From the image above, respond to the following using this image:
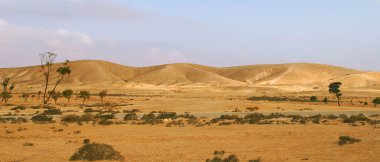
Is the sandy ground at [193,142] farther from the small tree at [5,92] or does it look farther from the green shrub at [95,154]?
the small tree at [5,92]

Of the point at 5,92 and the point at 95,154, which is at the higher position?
the point at 5,92

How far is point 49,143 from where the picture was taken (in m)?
24.6

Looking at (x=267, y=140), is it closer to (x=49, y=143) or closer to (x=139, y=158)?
(x=139, y=158)

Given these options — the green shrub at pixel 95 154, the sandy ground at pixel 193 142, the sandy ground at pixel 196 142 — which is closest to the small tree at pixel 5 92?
the sandy ground at pixel 193 142

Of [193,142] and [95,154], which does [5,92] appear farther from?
[95,154]

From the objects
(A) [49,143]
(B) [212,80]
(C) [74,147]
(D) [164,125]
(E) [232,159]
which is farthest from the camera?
(B) [212,80]

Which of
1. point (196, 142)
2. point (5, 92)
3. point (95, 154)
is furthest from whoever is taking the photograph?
point (5, 92)

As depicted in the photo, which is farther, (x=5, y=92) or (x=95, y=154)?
(x=5, y=92)

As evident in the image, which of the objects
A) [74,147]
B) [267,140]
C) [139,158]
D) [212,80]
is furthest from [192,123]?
[212,80]

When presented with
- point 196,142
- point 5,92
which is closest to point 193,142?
point 196,142

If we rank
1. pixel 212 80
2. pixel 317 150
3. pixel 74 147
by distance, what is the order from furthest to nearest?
1. pixel 212 80
2. pixel 74 147
3. pixel 317 150

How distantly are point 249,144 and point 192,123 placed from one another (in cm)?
1312

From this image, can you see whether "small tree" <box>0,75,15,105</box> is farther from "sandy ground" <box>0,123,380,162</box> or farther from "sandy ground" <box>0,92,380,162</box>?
"sandy ground" <box>0,123,380,162</box>

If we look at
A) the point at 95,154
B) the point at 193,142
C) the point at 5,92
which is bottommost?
the point at 193,142
